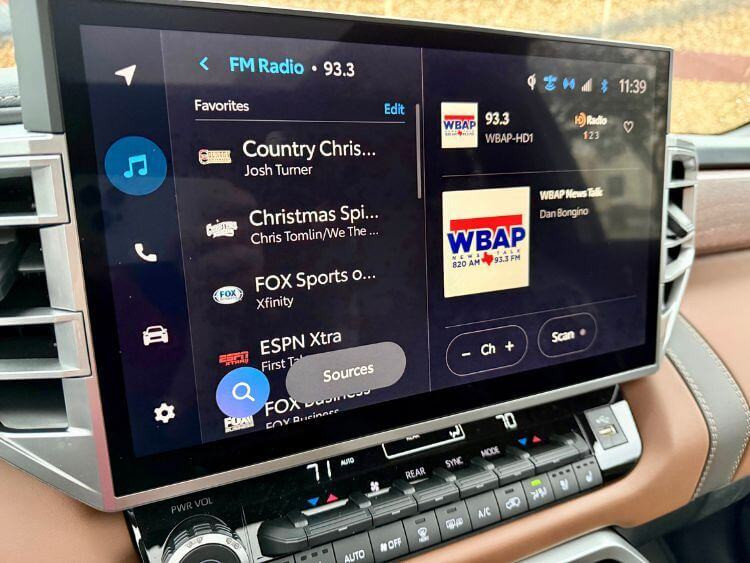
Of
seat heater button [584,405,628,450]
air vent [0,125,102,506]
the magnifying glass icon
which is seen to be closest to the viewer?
air vent [0,125,102,506]

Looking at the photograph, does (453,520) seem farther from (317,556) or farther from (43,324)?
(43,324)

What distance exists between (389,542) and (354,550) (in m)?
0.04

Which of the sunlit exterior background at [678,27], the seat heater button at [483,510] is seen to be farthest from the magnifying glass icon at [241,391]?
the sunlit exterior background at [678,27]

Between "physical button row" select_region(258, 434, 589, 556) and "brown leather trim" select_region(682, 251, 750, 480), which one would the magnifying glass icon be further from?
"brown leather trim" select_region(682, 251, 750, 480)

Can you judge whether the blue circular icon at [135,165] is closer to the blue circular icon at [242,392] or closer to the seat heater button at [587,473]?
the blue circular icon at [242,392]

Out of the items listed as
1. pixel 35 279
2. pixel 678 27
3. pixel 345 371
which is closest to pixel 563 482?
pixel 345 371

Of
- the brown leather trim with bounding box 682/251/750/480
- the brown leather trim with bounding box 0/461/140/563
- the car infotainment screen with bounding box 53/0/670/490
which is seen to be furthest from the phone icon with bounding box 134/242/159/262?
the brown leather trim with bounding box 682/251/750/480

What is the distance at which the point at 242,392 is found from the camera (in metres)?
0.62

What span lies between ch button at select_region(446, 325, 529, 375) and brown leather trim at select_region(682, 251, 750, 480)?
504 millimetres

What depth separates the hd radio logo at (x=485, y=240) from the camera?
27.5 inches

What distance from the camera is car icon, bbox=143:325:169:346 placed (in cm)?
57

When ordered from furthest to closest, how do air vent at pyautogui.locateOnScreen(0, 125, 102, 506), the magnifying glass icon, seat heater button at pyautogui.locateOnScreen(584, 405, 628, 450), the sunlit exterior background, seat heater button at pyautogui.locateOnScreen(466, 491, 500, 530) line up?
1. the sunlit exterior background
2. seat heater button at pyautogui.locateOnScreen(584, 405, 628, 450)
3. seat heater button at pyautogui.locateOnScreen(466, 491, 500, 530)
4. the magnifying glass icon
5. air vent at pyautogui.locateOnScreen(0, 125, 102, 506)

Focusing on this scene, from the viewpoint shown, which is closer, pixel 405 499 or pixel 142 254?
pixel 142 254

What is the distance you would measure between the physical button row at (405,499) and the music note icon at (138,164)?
408 millimetres
